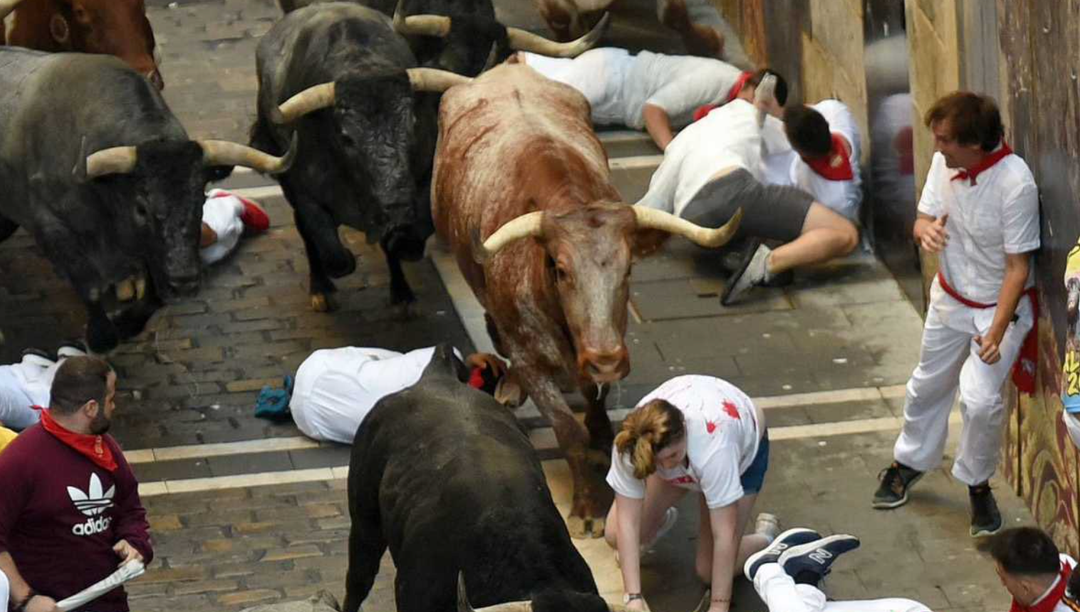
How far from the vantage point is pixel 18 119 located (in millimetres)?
13070

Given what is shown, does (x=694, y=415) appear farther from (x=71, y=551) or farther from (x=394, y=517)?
(x=71, y=551)

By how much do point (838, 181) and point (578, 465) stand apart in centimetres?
339

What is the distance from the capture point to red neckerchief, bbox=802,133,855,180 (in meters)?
13.6

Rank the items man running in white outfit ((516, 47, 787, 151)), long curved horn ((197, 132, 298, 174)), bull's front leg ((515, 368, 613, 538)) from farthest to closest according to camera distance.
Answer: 1. man running in white outfit ((516, 47, 787, 151))
2. long curved horn ((197, 132, 298, 174))
3. bull's front leg ((515, 368, 613, 538))

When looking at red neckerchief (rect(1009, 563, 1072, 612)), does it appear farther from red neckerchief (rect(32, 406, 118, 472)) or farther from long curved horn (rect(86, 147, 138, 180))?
long curved horn (rect(86, 147, 138, 180))

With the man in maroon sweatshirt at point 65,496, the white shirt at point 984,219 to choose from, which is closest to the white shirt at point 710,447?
the white shirt at point 984,219

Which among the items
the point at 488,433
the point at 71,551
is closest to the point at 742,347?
the point at 488,433

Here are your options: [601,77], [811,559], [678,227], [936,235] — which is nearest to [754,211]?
[678,227]

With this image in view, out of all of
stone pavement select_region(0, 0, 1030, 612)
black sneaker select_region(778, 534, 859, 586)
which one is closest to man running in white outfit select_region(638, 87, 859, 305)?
stone pavement select_region(0, 0, 1030, 612)

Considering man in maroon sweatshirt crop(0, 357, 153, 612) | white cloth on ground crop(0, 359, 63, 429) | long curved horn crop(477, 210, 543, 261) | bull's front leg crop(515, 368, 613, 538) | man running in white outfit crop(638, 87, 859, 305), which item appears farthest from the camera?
man running in white outfit crop(638, 87, 859, 305)

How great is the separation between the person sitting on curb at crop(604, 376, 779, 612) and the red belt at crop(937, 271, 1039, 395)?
1.08 meters

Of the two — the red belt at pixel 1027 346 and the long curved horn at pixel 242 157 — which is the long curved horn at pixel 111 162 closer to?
the long curved horn at pixel 242 157

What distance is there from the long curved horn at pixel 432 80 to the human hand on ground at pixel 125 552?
480cm

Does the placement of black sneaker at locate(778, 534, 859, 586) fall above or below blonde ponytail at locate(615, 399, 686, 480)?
below
